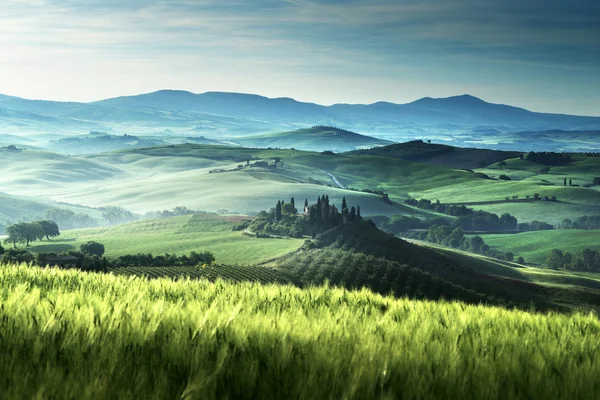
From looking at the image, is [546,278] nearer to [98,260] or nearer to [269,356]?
[98,260]

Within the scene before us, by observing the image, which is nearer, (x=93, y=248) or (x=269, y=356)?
(x=269, y=356)

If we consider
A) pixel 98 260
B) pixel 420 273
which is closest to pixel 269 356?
pixel 98 260

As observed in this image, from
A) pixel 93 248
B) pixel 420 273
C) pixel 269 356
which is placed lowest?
pixel 93 248

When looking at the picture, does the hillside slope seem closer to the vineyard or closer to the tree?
the vineyard

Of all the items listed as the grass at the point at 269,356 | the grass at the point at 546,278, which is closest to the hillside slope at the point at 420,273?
the grass at the point at 546,278

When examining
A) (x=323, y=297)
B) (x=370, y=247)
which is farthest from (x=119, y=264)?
(x=323, y=297)

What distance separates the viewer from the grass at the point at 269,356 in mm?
4656

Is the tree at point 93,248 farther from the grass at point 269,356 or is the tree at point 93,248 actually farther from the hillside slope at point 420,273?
the grass at point 269,356

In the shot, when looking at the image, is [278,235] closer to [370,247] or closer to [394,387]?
[370,247]

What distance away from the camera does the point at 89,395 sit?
13.5 feet

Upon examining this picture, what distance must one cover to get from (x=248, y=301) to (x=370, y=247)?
6533 inches

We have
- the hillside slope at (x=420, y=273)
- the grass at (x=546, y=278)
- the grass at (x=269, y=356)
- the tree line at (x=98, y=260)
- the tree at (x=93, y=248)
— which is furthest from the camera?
the tree at (x=93, y=248)

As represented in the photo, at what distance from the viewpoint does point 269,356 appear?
5.54 m

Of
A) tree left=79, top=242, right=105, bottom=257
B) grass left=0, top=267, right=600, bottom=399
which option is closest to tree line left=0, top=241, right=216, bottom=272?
tree left=79, top=242, right=105, bottom=257
